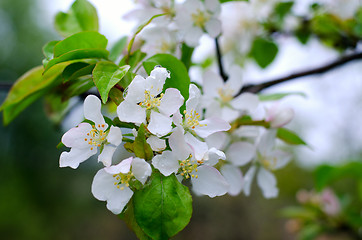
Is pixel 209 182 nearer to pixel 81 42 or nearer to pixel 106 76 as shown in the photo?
pixel 106 76

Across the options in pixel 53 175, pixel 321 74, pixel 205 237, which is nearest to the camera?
pixel 321 74

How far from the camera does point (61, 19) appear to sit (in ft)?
2.82

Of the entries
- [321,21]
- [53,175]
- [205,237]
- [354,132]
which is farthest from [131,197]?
[53,175]

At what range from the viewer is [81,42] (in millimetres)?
683

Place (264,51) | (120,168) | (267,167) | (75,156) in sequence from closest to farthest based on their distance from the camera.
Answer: (120,168) → (75,156) → (267,167) → (264,51)

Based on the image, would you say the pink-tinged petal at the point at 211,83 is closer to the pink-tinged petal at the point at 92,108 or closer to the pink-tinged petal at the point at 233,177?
the pink-tinged petal at the point at 233,177

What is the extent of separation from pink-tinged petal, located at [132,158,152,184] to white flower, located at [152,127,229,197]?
1 centimetres

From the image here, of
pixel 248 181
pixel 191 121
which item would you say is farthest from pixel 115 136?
pixel 248 181

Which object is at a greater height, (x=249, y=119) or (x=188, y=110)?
(x=188, y=110)

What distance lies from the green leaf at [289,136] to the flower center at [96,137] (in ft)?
1.70

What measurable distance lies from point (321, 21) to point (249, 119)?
965 mm

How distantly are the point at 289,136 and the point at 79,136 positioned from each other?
1.85ft

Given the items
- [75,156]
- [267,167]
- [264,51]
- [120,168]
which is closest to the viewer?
[120,168]

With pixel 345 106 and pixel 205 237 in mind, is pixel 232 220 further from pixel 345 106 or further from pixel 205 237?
pixel 345 106
